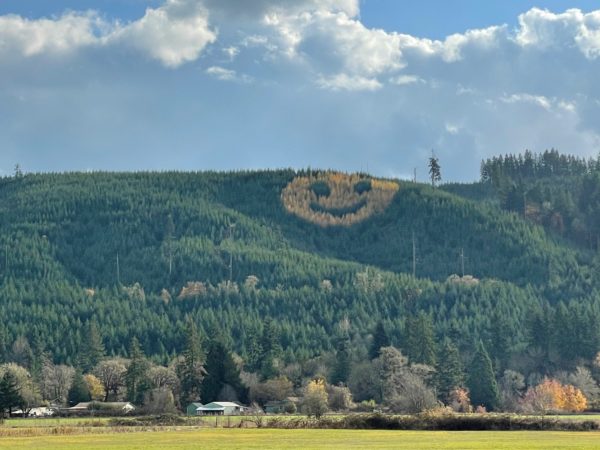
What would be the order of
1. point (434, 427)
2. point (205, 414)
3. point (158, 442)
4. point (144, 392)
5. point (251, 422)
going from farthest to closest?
point (144, 392) < point (205, 414) < point (251, 422) < point (434, 427) < point (158, 442)

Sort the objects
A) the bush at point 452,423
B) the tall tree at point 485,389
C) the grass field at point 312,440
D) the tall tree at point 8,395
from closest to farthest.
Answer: the grass field at point 312,440, the bush at point 452,423, the tall tree at point 8,395, the tall tree at point 485,389

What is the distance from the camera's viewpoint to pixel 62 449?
8856cm

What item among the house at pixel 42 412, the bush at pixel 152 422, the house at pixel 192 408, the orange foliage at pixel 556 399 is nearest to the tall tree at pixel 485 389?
the orange foliage at pixel 556 399

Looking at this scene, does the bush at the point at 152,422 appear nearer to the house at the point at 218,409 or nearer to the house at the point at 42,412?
the house at the point at 218,409

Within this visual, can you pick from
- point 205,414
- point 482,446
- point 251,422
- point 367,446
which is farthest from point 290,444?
point 205,414

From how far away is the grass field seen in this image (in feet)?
294

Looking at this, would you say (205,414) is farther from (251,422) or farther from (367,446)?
(367,446)

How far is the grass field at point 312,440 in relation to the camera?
294 ft

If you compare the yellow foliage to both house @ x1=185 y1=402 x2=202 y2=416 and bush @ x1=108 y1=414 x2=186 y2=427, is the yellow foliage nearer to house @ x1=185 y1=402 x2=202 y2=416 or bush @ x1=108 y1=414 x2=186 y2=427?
house @ x1=185 y1=402 x2=202 y2=416

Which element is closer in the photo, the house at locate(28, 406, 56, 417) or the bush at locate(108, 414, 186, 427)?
the bush at locate(108, 414, 186, 427)

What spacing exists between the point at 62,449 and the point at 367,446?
22312 mm

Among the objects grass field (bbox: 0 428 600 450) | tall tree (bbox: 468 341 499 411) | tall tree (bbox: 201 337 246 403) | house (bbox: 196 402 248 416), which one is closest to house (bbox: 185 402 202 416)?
house (bbox: 196 402 248 416)

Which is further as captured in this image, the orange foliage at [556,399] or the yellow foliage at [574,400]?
the orange foliage at [556,399]

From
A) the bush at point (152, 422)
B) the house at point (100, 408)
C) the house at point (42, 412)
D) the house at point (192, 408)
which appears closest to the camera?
the bush at point (152, 422)
